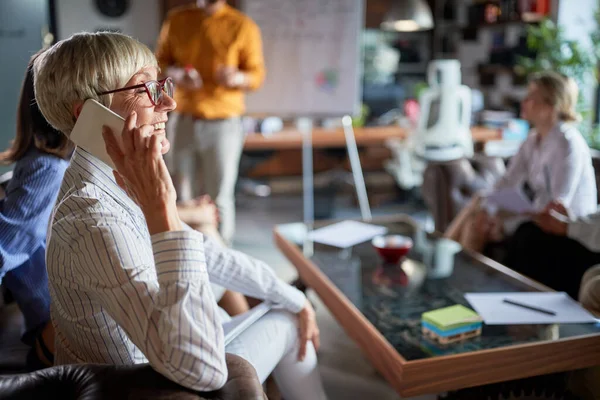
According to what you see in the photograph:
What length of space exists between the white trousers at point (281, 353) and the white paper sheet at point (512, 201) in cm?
127

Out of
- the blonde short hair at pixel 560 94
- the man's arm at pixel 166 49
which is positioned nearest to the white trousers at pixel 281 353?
the blonde short hair at pixel 560 94

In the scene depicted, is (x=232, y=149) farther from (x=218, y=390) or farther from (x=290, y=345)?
(x=218, y=390)

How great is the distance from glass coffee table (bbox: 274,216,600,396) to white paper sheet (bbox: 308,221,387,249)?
4 cm

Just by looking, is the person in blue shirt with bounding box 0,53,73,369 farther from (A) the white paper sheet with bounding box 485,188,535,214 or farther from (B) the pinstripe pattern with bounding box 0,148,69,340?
(A) the white paper sheet with bounding box 485,188,535,214

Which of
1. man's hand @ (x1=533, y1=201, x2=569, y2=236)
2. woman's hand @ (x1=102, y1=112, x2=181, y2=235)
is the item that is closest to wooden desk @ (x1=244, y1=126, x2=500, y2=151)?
man's hand @ (x1=533, y1=201, x2=569, y2=236)

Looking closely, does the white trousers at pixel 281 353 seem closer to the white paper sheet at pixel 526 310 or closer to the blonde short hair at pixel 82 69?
the white paper sheet at pixel 526 310

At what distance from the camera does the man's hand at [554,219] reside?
2.14 m

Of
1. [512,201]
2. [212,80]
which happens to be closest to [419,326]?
[512,201]

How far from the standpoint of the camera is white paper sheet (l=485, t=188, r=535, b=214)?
7.83 ft

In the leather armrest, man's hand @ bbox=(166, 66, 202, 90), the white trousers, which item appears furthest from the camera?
man's hand @ bbox=(166, 66, 202, 90)

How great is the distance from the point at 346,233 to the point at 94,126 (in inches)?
60.0

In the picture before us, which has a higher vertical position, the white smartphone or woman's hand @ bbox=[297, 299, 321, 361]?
the white smartphone

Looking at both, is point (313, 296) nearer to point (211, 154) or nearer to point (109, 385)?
point (211, 154)

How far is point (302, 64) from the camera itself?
383 cm
